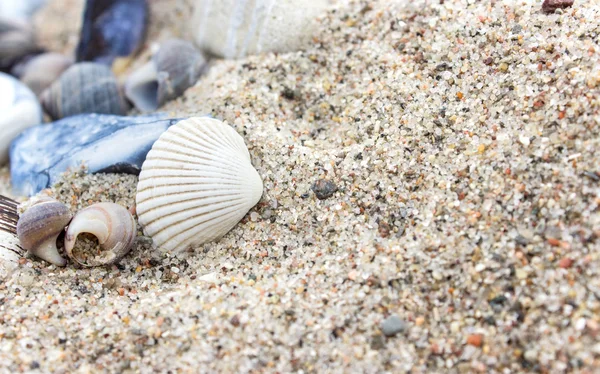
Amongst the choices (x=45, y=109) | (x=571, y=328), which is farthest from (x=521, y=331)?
(x=45, y=109)

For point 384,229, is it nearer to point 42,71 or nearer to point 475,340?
point 475,340

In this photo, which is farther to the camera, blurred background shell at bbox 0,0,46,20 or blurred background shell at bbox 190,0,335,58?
blurred background shell at bbox 0,0,46,20

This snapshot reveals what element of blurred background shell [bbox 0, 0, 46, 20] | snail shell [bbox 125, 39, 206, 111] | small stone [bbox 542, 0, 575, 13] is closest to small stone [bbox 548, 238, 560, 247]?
small stone [bbox 542, 0, 575, 13]

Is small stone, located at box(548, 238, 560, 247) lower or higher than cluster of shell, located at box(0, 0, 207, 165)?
higher

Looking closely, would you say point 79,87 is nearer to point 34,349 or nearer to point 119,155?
point 119,155

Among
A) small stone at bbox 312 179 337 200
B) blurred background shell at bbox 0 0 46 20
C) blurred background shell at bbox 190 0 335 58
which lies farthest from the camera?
blurred background shell at bbox 0 0 46 20

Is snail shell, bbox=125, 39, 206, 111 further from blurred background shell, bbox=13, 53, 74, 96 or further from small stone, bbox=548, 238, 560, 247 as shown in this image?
small stone, bbox=548, 238, 560, 247
